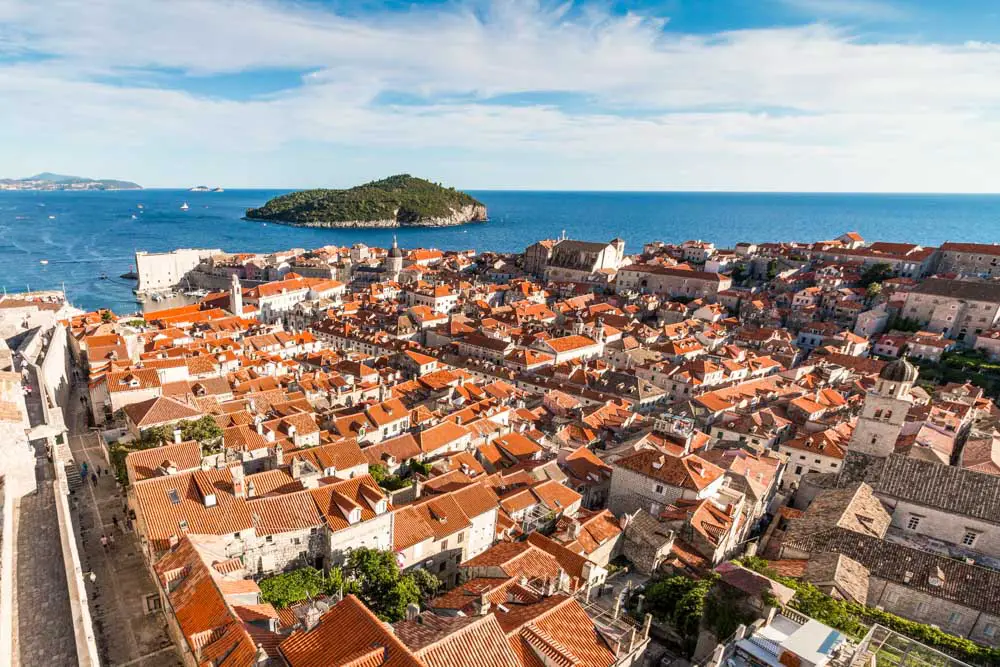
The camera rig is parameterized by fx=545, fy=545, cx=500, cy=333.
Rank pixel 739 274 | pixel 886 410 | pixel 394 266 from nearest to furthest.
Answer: pixel 886 410 → pixel 739 274 → pixel 394 266

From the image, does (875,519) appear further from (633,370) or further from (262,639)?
(633,370)

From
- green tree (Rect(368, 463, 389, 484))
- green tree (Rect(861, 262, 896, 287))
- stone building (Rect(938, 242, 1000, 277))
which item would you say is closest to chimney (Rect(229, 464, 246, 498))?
green tree (Rect(368, 463, 389, 484))

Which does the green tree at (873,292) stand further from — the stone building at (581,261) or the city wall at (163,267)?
the city wall at (163,267)

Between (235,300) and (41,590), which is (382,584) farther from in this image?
(235,300)

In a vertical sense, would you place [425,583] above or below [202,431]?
below

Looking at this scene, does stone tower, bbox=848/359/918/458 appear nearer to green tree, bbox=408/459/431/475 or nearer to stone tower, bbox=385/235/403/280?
green tree, bbox=408/459/431/475

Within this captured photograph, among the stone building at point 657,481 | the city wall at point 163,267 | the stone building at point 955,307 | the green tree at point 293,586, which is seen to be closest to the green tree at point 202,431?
the green tree at point 293,586

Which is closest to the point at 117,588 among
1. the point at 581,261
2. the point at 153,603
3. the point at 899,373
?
the point at 153,603
